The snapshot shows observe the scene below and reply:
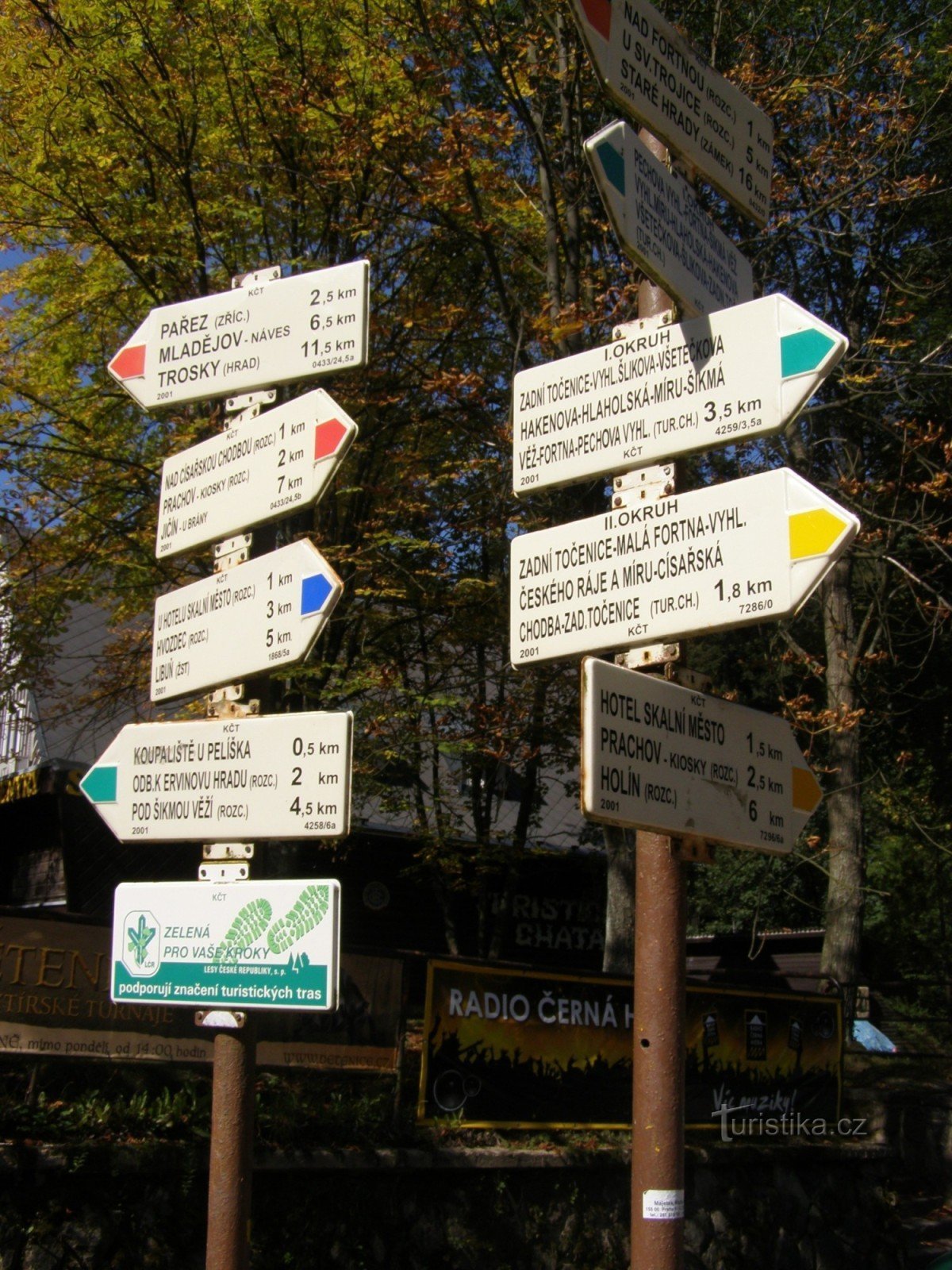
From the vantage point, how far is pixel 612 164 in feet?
13.0

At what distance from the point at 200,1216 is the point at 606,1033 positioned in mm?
3799

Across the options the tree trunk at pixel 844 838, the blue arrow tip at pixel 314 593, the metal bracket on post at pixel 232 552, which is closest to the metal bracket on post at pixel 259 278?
the metal bracket on post at pixel 232 552

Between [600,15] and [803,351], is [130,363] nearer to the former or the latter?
[600,15]

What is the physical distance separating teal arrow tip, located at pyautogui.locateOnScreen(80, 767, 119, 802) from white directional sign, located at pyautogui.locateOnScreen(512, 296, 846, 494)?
5.99ft

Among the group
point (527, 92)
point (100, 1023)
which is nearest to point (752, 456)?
point (527, 92)

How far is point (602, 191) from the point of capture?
384cm

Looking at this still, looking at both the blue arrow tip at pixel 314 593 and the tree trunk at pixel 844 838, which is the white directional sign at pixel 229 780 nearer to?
the blue arrow tip at pixel 314 593

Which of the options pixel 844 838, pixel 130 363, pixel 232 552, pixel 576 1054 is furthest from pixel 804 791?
pixel 844 838

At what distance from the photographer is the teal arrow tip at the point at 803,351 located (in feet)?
12.3

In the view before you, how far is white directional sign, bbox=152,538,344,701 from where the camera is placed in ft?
14.1

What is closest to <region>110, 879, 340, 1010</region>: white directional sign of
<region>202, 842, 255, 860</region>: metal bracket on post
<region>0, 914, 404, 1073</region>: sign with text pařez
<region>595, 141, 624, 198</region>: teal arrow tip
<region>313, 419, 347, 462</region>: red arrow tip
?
<region>202, 842, 255, 860</region>: metal bracket on post

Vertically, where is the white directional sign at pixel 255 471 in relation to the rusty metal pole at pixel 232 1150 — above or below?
above

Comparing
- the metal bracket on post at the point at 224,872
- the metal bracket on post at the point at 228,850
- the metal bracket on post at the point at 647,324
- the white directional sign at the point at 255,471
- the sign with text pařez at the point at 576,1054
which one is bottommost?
the sign with text pařez at the point at 576,1054

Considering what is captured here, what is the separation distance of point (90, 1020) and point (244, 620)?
442 cm
